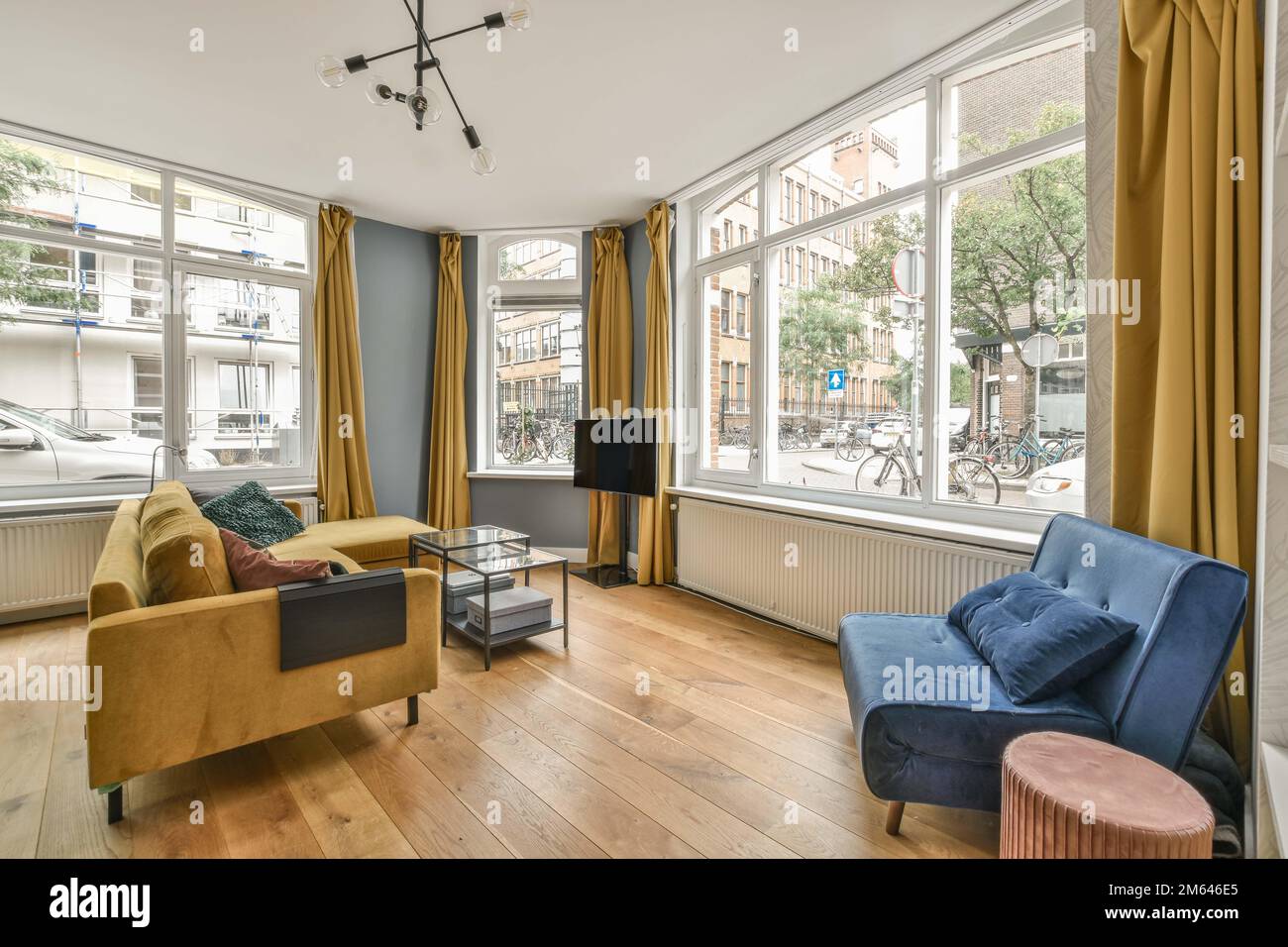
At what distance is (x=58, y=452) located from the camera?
3.72 meters

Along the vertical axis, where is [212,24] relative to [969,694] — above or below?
above

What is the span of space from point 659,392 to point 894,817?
3.19 metres

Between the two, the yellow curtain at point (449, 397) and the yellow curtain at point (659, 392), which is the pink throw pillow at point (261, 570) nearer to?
the yellow curtain at point (659, 392)

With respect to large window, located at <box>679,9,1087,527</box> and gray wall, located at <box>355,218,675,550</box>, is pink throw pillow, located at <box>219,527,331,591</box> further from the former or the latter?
gray wall, located at <box>355,218,675,550</box>

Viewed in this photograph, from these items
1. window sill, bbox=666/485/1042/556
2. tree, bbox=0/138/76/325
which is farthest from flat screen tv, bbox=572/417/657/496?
tree, bbox=0/138/76/325

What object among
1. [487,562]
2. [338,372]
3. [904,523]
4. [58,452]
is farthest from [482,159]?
[58,452]

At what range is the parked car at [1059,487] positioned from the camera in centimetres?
252

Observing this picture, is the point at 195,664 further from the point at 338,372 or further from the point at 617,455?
the point at 338,372

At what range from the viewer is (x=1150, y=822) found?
1139 mm

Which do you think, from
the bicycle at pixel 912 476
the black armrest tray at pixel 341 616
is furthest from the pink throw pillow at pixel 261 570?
the bicycle at pixel 912 476

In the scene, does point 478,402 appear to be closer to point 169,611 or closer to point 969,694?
point 169,611
